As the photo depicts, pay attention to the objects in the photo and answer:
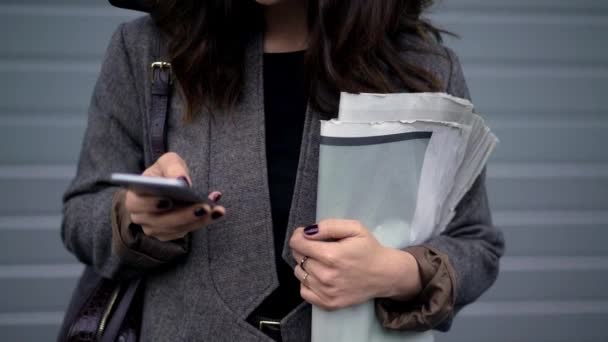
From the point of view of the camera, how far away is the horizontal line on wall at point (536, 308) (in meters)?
3.22

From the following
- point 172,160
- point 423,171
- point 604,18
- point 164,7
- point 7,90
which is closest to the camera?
point 172,160

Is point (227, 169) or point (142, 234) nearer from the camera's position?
point (142, 234)

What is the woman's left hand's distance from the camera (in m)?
1.19

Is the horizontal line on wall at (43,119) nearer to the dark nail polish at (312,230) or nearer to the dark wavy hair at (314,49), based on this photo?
the dark wavy hair at (314,49)

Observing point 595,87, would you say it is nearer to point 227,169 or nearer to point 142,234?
point 227,169

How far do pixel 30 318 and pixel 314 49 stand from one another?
7.07 ft

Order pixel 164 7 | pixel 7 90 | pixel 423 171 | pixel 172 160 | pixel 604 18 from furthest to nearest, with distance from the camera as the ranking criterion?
pixel 604 18
pixel 7 90
pixel 164 7
pixel 423 171
pixel 172 160

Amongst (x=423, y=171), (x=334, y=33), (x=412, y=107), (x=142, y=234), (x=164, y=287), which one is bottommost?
(x=164, y=287)

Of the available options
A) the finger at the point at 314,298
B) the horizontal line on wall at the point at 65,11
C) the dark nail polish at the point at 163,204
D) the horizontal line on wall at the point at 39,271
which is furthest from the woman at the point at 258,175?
the horizontal line on wall at the point at 39,271

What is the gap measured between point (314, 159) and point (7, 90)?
1993 mm

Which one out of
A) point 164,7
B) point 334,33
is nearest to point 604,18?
point 334,33

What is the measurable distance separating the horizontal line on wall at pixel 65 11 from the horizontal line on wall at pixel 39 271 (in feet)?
3.57

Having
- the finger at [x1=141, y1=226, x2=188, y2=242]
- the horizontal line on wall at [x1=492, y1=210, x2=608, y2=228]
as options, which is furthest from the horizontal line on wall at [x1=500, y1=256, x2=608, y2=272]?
the finger at [x1=141, y1=226, x2=188, y2=242]

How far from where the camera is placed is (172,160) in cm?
Result: 118
